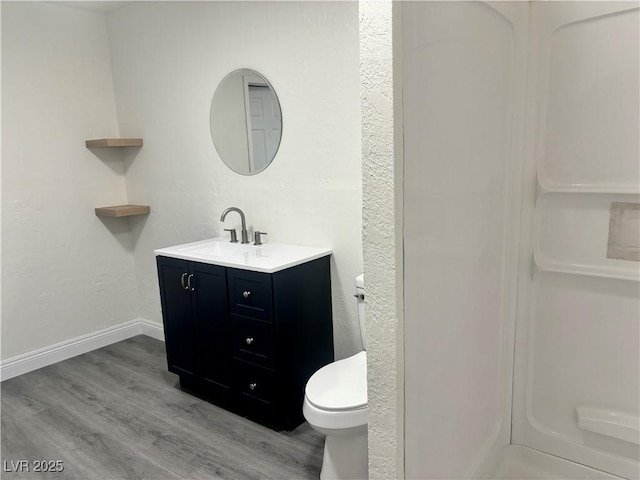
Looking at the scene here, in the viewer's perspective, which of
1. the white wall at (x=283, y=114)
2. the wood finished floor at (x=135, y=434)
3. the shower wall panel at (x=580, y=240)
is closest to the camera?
the shower wall panel at (x=580, y=240)

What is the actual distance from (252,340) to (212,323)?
12.6 inches

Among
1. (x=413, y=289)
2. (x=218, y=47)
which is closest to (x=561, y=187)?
(x=413, y=289)

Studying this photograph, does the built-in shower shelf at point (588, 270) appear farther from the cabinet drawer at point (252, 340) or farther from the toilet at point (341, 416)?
the cabinet drawer at point (252, 340)

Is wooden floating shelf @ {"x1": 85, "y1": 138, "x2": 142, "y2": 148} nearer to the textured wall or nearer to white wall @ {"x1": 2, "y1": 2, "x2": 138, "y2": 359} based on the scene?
white wall @ {"x1": 2, "y1": 2, "x2": 138, "y2": 359}

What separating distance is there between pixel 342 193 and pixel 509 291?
1.03m

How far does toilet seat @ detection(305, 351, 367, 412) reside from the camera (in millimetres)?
1755

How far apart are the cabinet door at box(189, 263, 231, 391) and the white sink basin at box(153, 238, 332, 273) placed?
8 centimetres

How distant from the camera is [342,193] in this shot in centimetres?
238

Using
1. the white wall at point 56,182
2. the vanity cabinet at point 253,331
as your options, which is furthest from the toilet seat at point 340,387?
the white wall at point 56,182

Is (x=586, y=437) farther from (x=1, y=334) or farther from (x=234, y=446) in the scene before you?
(x=1, y=334)

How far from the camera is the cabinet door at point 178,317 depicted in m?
2.58

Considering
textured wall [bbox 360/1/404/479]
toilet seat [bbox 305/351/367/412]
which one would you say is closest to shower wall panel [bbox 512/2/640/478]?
toilet seat [bbox 305/351/367/412]

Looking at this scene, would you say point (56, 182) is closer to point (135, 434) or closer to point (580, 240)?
point (135, 434)

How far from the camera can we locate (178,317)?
2660 mm
